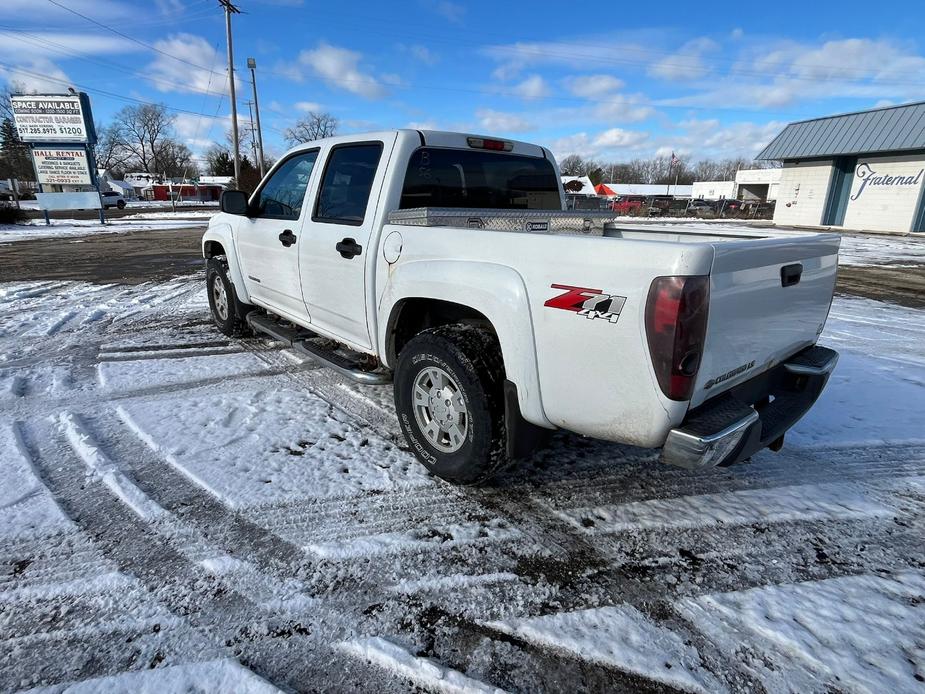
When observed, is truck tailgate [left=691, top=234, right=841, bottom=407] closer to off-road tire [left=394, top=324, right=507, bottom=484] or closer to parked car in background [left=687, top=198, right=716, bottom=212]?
off-road tire [left=394, top=324, right=507, bottom=484]

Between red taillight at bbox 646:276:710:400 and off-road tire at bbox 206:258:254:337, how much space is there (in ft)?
15.1

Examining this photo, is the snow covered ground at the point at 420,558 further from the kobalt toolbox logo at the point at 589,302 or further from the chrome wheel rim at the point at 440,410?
the kobalt toolbox logo at the point at 589,302

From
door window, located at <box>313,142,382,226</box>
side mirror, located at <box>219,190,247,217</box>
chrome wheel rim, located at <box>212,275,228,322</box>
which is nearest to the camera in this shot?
door window, located at <box>313,142,382,226</box>

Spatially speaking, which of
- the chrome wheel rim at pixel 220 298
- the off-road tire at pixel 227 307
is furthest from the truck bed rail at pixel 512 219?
the chrome wheel rim at pixel 220 298

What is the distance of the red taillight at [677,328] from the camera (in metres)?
1.93

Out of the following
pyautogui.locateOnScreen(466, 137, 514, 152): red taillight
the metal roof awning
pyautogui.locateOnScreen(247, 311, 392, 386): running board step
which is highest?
the metal roof awning

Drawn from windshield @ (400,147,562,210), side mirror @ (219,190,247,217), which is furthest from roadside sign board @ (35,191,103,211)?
windshield @ (400,147,562,210)

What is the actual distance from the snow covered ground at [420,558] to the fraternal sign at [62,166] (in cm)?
2819

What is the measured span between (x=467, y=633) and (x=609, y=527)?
101cm

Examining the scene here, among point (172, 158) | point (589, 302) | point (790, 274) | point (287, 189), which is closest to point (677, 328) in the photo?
point (589, 302)

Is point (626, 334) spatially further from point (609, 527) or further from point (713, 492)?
point (713, 492)

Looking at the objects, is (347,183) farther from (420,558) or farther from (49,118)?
(49,118)

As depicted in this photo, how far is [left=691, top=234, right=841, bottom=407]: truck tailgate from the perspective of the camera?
6.88ft

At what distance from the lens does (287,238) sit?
13.6 feet
